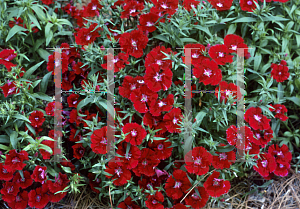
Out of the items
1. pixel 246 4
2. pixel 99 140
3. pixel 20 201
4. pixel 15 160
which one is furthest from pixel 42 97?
pixel 246 4

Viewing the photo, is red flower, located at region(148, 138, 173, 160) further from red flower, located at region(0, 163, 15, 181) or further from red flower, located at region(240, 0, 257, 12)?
red flower, located at region(240, 0, 257, 12)

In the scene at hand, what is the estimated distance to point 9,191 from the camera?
2037 mm

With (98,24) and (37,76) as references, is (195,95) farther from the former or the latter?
(37,76)

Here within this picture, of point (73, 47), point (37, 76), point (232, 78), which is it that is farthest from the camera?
point (37, 76)

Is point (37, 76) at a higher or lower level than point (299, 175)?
higher

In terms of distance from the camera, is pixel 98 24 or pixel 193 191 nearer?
pixel 193 191

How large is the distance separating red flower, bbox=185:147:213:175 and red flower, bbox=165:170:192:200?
4.2 inches

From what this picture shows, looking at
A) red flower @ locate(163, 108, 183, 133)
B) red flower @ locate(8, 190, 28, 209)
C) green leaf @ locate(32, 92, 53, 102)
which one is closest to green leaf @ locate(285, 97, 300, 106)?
red flower @ locate(163, 108, 183, 133)

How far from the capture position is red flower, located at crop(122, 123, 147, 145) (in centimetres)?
192

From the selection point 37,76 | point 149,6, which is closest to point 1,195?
point 37,76

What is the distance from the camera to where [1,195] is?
2.13m

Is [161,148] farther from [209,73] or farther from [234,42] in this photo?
[234,42]

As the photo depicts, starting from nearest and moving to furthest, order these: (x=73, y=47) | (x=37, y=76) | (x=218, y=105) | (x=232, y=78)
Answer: (x=218, y=105)
(x=232, y=78)
(x=73, y=47)
(x=37, y=76)

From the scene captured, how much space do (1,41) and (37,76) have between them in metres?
0.41
